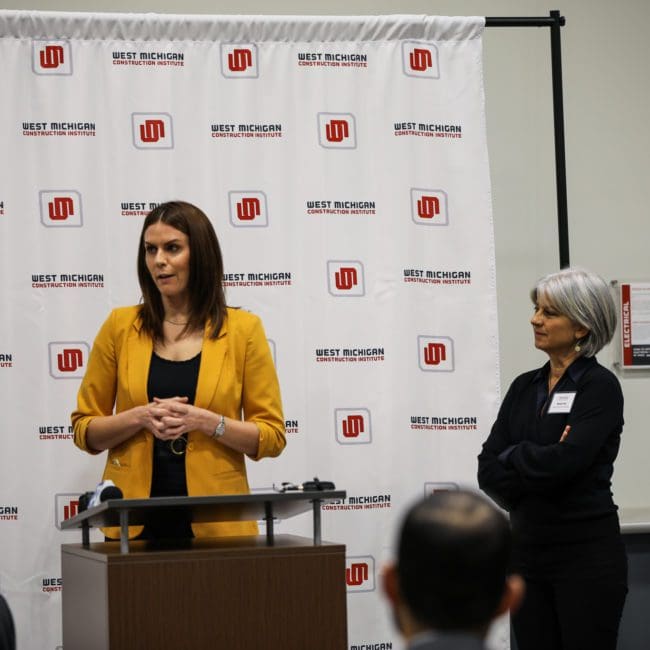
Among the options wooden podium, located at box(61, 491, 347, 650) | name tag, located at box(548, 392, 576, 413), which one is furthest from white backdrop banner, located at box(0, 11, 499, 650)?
wooden podium, located at box(61, 491, 347, 650)

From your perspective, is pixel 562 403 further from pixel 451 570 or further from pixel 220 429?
pixel 451 570

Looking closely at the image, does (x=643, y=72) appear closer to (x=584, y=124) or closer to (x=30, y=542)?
(x=584, y=124)

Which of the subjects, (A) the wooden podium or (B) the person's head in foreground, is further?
(A) the wooden podium

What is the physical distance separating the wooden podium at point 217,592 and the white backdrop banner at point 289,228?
2.21 meters

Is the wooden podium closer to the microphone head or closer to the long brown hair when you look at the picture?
the microphone head

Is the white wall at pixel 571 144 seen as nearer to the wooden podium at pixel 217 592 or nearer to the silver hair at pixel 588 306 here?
the silver hair at pixel 588 306

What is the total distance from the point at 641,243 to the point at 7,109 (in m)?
3.25

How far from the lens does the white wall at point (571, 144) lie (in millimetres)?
5613

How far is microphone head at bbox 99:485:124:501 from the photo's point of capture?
2.59 metres

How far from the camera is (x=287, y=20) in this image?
483cm

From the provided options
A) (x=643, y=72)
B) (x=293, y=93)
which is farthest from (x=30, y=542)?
(x=643, y=72)

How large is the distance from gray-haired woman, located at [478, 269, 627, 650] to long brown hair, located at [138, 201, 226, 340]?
A: 1033mm

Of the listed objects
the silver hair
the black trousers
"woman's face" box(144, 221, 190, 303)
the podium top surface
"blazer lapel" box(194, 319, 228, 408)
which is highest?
"woman's face" box(144, 221, 190, 303)

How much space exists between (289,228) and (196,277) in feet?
5.02
